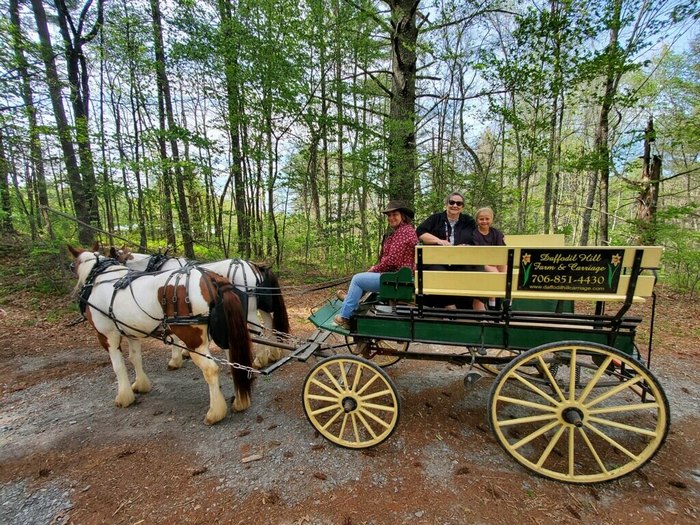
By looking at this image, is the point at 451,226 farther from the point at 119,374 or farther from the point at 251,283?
the point at 119,374

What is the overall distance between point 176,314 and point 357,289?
1785 millimetres

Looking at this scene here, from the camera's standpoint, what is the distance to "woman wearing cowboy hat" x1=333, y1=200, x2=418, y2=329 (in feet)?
9.46

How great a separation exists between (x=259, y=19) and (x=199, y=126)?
12.2 ft

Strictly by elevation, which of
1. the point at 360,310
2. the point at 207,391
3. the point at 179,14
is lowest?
the point at 207,391

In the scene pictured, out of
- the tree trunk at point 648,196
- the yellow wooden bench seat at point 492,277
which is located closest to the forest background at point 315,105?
the tree trunk at point 648,196

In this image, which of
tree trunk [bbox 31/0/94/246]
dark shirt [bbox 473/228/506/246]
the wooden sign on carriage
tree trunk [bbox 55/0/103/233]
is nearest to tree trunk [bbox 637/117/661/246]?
dark shirt [bbox 473/228/506/246]

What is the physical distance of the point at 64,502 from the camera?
2.15 m

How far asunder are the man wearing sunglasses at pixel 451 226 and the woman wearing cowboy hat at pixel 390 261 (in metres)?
0.52

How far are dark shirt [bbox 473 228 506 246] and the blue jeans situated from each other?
1.34m

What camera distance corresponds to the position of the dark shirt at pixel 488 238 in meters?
3.43

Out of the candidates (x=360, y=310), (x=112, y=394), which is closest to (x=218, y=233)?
(x=112, y=394)

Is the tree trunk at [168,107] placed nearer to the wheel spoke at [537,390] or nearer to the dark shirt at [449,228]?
the dark shirt at [449,228]

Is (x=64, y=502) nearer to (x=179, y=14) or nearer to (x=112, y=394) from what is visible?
(x=112, y=394)

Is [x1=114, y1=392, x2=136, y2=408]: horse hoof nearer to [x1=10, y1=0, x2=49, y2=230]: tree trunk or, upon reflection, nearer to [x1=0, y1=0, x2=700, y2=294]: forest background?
[x1=0, y1=0, x2=700, y2=294]: forest background
